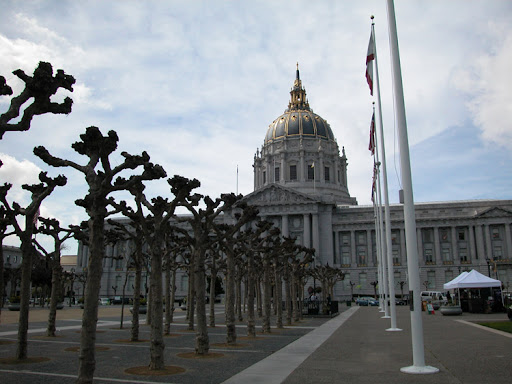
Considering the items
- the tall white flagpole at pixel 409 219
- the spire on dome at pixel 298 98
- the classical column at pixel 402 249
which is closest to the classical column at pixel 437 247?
the classical column at pixel 402 249

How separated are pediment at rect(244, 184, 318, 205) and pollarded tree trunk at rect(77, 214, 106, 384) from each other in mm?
93128

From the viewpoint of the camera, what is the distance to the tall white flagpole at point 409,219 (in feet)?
41.6

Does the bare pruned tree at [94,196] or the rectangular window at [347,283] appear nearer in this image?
the bare pruned tree at [94,196]

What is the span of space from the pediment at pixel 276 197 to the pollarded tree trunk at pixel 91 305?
306 feet

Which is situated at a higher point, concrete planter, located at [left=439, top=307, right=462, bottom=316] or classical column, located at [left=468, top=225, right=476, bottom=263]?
classical column, located at [left=468, top=225, right=476, bottom=263]

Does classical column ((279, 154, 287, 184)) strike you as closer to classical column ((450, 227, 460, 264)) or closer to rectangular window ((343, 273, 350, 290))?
rectangular window ((343, 273, 350, 290))

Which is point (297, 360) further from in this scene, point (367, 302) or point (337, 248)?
point (337, 248)

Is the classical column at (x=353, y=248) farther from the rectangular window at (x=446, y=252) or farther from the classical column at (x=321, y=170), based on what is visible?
the classical column at (x=321, y=170)

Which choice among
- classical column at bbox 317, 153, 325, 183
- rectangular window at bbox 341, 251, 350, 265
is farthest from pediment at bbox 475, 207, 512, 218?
classical column at bbox 317, 153, 325, 183

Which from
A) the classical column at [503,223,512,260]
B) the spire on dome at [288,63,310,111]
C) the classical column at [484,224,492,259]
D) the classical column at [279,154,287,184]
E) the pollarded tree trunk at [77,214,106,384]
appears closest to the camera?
the pollarded tree trunk at [77,214,106,384]

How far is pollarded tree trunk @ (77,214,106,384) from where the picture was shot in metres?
9.89

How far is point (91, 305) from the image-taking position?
406 inches

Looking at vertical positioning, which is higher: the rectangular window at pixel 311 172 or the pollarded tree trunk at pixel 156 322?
the rectangular window at pixel 311 172

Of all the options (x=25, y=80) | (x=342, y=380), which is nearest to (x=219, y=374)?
(x=342, y=380)
